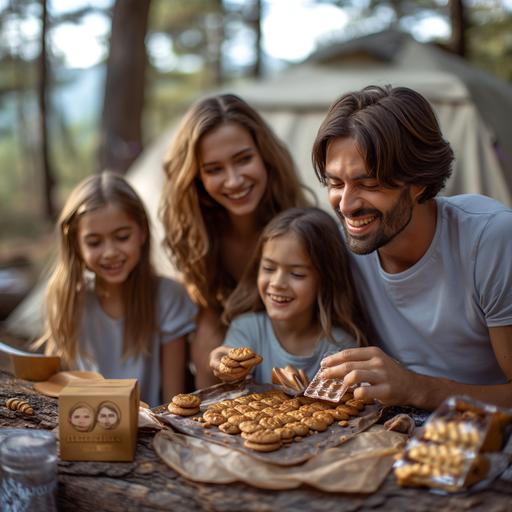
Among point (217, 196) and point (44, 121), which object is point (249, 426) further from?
point (44, 121)

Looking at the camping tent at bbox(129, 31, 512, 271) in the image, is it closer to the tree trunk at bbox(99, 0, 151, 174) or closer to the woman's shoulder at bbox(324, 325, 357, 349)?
the tree trunk at bbox(99, 0, 151, 174)

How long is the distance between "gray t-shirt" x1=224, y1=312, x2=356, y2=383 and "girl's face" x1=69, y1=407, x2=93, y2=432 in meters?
0.90

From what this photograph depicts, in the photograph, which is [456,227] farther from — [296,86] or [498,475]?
[296,86]

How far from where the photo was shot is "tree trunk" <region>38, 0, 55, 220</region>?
1028cm

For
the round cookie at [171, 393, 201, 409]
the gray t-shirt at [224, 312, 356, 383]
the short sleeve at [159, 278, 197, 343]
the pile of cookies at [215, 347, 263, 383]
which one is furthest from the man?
the short sleeve at [159, 278, 197, 343]

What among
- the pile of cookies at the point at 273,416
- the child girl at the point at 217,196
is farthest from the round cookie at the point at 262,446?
the child girl at the point at 217,196

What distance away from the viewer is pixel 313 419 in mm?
2070

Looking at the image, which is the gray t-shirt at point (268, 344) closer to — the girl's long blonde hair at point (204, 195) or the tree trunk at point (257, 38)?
the girl's long blonde hair at point (204, 195)

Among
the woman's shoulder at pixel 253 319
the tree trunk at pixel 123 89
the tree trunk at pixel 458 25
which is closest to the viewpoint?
the woman's shoulder at pixel 253 319

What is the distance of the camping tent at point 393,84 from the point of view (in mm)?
4539

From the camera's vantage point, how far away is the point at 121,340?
317 centimetres

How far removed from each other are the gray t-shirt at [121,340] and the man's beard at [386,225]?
1.22m

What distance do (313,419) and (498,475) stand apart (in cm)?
55

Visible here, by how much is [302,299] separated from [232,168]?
0.80 m
